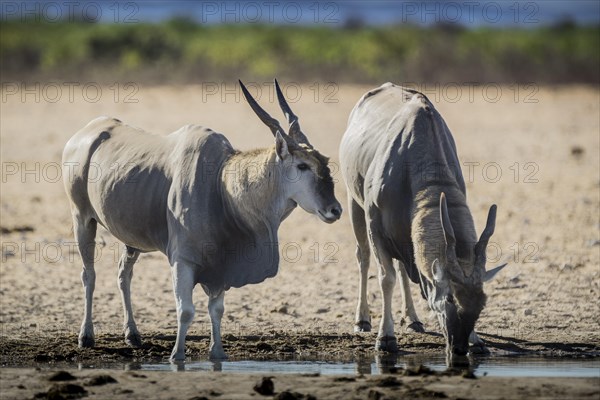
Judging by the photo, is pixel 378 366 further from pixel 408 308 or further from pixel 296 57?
pixel 296 57

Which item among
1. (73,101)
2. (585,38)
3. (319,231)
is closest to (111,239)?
(319,231)

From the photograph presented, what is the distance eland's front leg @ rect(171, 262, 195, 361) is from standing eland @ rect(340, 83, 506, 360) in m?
1.66

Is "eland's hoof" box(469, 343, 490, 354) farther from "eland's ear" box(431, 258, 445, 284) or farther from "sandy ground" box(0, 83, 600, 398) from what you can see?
"eland's ear" box(431, 258, 445, 284)

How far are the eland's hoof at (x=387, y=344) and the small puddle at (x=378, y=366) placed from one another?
30cm

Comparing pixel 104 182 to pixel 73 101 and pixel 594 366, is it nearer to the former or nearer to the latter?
pixel 594 366

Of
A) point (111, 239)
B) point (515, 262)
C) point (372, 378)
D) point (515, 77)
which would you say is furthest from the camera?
point (515, 77)

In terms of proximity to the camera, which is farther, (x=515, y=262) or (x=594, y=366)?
(x=515, y=262)

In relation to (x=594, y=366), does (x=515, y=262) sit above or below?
above

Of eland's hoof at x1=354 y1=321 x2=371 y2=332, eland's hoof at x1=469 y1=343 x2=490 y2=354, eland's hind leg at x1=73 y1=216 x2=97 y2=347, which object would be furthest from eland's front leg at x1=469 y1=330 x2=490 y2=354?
eland's hind leg at x1=73 y1=216 x2=97 y2=347

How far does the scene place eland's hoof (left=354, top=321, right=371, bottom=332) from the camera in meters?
12.1

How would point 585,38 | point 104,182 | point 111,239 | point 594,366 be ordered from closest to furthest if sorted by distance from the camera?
1. point 594,366
2. point 104,182
3. point 111,239
4. point 585,38

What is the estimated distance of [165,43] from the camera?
147 feet

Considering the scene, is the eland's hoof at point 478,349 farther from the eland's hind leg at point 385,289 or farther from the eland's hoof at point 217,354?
the eland's hoof at point 217,354

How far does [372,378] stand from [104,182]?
10.1 ft
